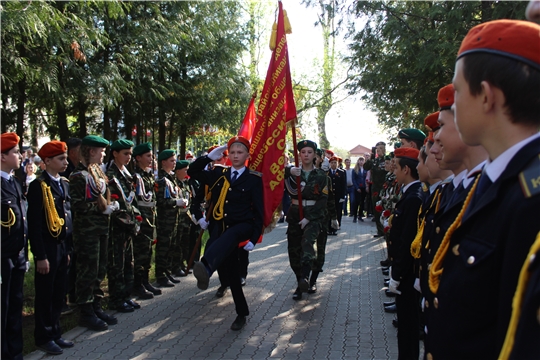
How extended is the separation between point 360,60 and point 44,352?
858cm

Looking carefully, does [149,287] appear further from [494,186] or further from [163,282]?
[494,186]

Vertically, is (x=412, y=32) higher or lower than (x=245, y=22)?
lower

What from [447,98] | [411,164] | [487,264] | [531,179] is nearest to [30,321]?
[411,164]

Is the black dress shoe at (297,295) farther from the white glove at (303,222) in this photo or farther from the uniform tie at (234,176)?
the uniform tie at (234,176)

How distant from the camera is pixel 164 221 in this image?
26.6 ft

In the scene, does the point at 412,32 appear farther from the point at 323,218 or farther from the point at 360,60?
the point at 323,218

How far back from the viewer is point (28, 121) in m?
14.6

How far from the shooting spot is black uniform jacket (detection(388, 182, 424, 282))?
4.25 metres

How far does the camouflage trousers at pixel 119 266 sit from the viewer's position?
21.4ft

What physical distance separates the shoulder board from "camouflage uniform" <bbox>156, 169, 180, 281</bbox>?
23.6ft

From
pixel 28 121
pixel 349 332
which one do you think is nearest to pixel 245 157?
pixel 349 332

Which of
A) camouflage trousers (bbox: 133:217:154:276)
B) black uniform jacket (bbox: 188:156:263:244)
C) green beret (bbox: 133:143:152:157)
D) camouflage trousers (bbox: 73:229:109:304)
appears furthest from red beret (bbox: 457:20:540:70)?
green beret (bbox: 133:143:152:157)

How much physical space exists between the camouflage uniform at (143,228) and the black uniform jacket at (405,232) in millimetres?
4032

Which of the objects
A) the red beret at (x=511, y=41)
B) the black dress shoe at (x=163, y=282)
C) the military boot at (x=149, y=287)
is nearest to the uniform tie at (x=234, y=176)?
the military boot at (x=149, y=287)
